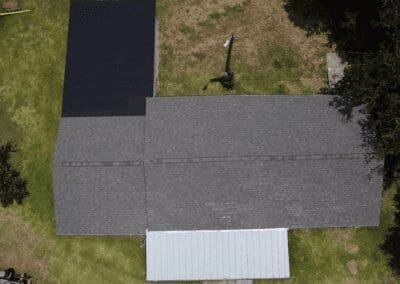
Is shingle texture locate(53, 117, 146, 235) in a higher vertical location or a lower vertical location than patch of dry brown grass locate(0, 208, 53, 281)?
higher

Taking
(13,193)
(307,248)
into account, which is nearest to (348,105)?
(307,248)

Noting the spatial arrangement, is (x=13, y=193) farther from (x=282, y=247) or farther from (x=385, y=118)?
(x=385, y=118)

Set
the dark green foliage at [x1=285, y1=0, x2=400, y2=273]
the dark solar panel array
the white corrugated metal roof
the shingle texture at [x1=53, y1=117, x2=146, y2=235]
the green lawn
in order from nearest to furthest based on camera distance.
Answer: the dark green foliage at [x1=285, y1=0, x2=400, y2=273]
the white corrugated metal roof
the shingle texture at [x1=53, y1=117, x2=146, y2=235]
the dark solar panel array
the green lawn

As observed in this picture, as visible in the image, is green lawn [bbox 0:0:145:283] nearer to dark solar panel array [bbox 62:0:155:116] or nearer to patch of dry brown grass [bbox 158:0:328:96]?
dark solar panel array [bbox 62:0:155:116]

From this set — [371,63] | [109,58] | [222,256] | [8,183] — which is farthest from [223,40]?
[8,183]

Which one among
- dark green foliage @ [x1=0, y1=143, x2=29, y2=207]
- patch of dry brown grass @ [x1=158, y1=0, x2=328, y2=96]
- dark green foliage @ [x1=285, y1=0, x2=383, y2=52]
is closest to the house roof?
dark green foliage @ [x1=0, y1=143, x2=29, y2=207]

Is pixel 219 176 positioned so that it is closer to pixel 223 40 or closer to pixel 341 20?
Result: pixel 223 40
